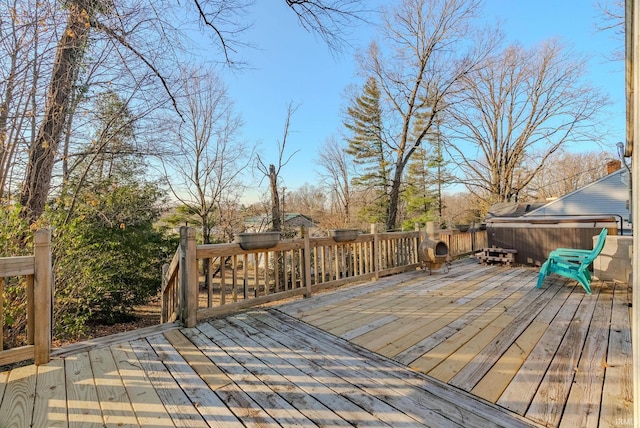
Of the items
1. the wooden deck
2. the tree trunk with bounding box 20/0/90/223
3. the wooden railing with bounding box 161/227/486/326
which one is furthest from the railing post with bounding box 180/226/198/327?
the tree trunk with bounding box 20/0/90/223

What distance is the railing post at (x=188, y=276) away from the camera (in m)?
2.96

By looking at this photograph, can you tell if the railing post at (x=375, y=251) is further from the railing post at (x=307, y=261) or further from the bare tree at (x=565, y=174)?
the bare tree at (x=565, y=174)

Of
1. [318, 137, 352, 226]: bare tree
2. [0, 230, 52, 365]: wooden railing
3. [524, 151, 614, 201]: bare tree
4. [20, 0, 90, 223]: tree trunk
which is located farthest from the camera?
[318, 137, 352, 226]: bare tree

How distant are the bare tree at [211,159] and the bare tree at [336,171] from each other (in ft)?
25.0

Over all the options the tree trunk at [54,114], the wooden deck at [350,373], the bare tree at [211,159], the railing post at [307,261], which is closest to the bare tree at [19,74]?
the tree trunk at [54,114]

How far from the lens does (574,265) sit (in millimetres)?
4145

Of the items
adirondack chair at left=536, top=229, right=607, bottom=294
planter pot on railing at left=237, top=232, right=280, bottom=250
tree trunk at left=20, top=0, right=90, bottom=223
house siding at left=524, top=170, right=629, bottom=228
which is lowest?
adirondack chair at left=536, top=229, right=607, bottom=294

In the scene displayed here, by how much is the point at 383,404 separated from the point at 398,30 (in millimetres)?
11398

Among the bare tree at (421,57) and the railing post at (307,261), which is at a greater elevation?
the bare tree at (421,57)

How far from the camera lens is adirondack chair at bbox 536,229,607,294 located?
3.90 metres

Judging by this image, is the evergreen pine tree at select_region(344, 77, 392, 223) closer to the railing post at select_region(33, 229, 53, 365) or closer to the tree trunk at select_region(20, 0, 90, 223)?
the tree trunk at select_region(20, 0, 90, 223)

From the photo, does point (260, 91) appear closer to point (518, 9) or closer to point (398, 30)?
point (398, 30)

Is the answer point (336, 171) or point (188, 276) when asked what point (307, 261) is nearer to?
point (188, 276)

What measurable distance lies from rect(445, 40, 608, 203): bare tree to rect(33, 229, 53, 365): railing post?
14.2 metres
